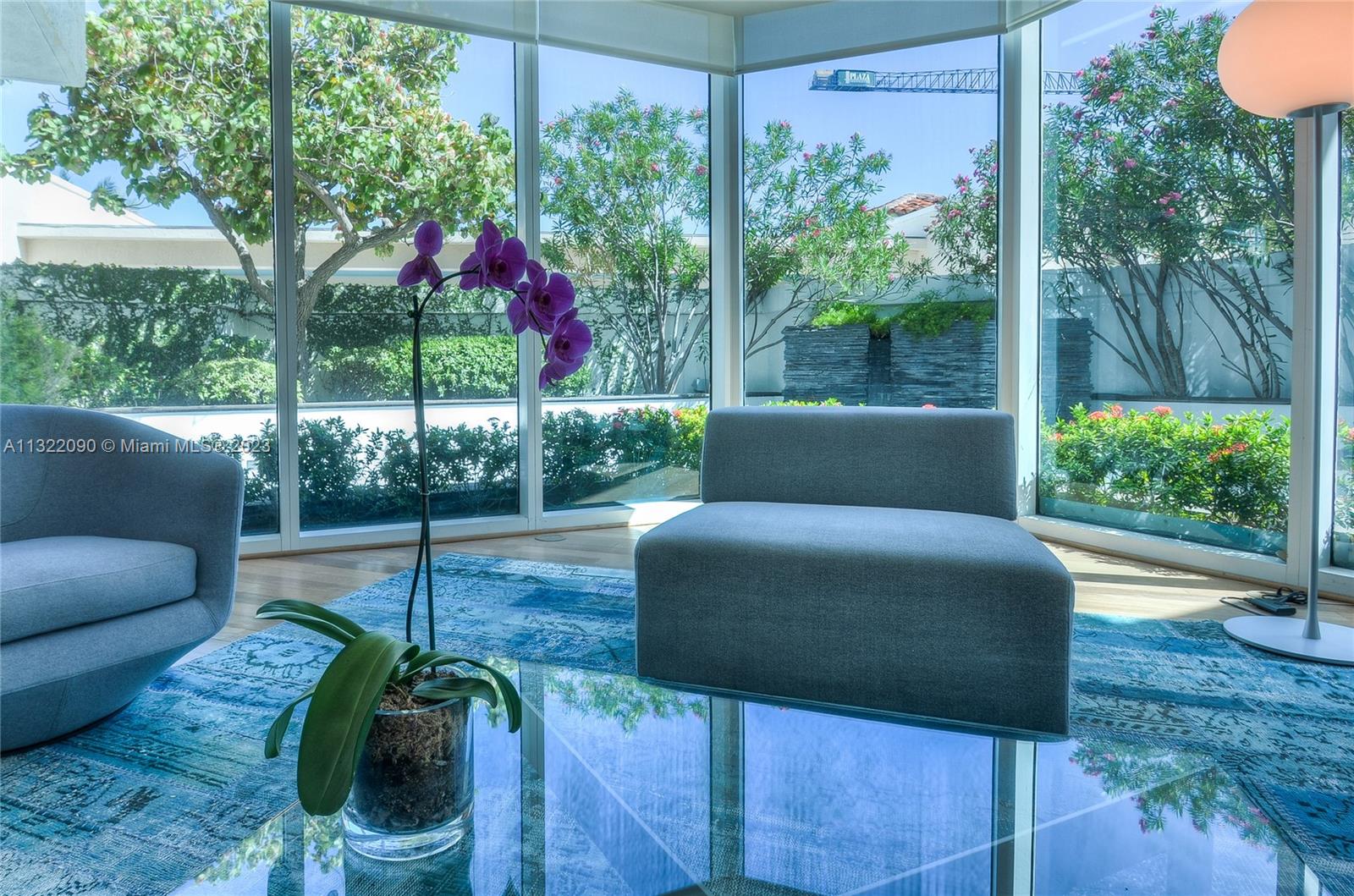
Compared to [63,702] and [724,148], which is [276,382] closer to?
[63,702]

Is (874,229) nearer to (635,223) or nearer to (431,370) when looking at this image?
(635,223)

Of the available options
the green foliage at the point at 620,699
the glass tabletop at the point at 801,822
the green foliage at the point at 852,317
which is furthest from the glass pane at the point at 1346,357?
the green foliage at the point at 620,699

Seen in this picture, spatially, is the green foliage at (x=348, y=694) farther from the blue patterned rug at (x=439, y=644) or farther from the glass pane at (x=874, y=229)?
the glass pane at (x=874, y=229)

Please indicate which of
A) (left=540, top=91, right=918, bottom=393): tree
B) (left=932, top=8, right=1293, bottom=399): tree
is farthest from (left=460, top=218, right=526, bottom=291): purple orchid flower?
(left=540, top=91, right=918, bottom=393): tree

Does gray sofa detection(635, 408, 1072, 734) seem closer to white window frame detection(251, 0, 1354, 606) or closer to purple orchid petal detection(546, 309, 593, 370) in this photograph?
purple orchid petal detection(546, 309, 593, 370)

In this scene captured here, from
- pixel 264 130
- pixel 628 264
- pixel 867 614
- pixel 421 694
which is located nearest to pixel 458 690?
pixel 421 694

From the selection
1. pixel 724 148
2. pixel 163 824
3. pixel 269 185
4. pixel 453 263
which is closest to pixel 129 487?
pixel 163 824

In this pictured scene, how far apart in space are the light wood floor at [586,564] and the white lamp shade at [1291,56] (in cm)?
166

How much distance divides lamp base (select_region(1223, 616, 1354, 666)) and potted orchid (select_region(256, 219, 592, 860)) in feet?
8.13

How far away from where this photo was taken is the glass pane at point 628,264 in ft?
14.9

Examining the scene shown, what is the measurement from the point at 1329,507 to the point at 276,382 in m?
4.29

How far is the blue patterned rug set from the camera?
59.4 inches

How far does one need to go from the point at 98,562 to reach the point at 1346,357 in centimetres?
390

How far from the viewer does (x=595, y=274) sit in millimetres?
4656
